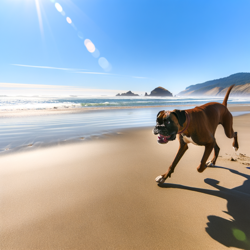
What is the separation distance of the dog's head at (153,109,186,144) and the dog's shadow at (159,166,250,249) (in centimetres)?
92

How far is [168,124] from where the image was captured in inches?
76.7

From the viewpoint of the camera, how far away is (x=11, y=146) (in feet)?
14.3

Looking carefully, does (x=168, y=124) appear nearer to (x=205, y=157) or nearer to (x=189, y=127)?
(x=189, y=127)

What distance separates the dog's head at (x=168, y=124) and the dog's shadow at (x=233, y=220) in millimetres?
922

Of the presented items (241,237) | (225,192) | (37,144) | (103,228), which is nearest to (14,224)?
(103,228)

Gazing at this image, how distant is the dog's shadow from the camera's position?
1.42 meters

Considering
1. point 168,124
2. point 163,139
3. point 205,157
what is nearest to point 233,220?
point 205,157

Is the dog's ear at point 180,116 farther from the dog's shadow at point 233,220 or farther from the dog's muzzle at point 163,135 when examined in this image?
the dog's shadow at point 233,220

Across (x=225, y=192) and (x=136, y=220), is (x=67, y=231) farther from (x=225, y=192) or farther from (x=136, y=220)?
(x=225, y=192)

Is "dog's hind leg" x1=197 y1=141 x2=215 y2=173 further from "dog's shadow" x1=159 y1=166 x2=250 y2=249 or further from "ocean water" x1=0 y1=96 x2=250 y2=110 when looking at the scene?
"ocean water" x1=0 y1=96 x2=250 y2=110

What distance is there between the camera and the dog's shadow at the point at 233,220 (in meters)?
1.42

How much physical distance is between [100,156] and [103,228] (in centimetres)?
211

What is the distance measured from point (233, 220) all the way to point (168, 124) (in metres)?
1.30

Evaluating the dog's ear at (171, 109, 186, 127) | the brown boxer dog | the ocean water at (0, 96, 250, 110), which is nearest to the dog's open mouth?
the brown boxer dog
